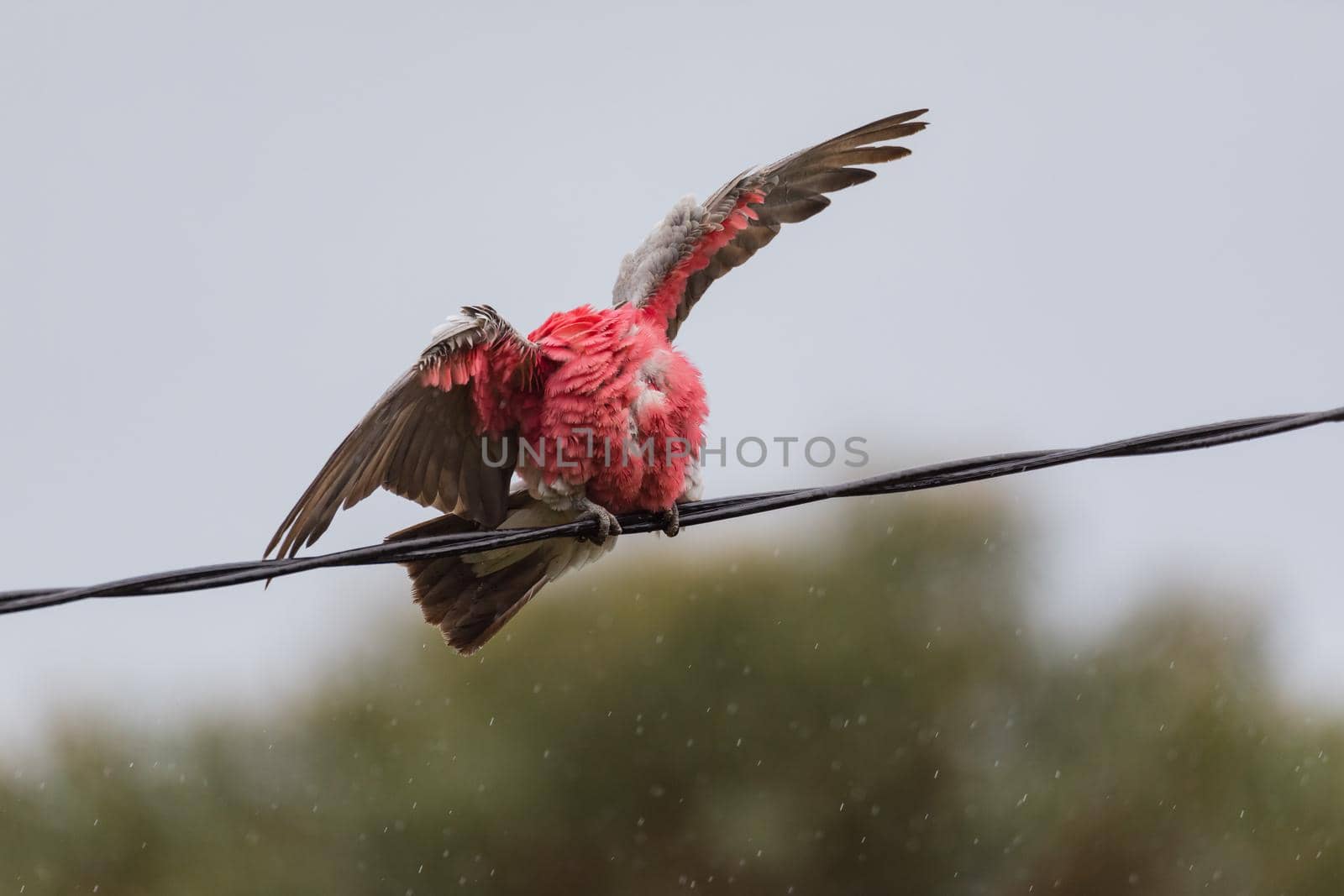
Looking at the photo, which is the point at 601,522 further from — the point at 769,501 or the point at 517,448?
the point at 769,501

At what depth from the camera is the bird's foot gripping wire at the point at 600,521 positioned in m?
5.73

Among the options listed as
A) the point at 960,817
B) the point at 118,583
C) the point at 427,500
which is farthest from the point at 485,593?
the point at 960,817

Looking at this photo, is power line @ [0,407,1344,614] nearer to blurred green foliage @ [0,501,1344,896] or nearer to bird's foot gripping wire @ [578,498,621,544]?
bird's foot gripping wire @ [578,498,621,544]

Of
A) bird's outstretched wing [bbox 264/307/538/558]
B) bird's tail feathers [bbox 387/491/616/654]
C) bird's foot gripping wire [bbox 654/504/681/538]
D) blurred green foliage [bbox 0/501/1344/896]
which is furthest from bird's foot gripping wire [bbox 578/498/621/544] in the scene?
blurred green foliage [bbox 0/501/1344/896]

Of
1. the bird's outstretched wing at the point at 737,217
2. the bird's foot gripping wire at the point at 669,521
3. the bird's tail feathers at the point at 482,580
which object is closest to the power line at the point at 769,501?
the bird's foot gripping wire at the point at 669,521

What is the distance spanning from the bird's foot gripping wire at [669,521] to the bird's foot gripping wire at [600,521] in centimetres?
17

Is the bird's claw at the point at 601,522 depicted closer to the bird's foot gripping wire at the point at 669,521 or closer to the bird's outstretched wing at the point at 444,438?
the bird's foot gripping wire at the point at 669,521

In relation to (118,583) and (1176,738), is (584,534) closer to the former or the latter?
(118,583)

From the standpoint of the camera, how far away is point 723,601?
17.3 m

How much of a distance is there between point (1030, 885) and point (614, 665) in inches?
209

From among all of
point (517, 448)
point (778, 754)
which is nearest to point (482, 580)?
point (517, 448)

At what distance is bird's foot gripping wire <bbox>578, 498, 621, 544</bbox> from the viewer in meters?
5.73

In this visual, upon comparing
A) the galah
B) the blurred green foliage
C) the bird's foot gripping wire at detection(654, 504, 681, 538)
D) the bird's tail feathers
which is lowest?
the blurred green foliage

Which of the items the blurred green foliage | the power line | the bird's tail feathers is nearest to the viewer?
the power line
